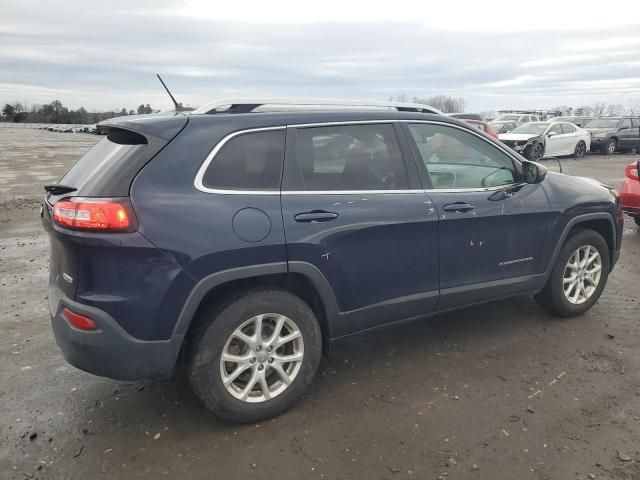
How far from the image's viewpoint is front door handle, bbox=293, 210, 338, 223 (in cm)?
312

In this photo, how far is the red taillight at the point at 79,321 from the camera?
277cm

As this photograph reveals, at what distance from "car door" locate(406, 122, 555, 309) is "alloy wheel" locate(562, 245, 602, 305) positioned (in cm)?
41

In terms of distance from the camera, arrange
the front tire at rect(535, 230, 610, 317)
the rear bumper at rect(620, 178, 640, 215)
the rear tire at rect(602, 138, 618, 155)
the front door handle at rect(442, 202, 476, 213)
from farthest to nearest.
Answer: the rear tire at rect(602, 138, 618, 155) < the rear bumper at rect(620, 178, 640, 215) < the front tire at rect(535, 230, 610, 317) < the front door handle at rect(442, 202, 476, 213)

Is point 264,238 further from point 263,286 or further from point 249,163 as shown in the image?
point 249,163

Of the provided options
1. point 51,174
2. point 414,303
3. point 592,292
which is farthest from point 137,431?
point 51,174

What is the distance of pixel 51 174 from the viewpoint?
15484 mm

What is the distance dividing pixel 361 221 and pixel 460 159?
129cm

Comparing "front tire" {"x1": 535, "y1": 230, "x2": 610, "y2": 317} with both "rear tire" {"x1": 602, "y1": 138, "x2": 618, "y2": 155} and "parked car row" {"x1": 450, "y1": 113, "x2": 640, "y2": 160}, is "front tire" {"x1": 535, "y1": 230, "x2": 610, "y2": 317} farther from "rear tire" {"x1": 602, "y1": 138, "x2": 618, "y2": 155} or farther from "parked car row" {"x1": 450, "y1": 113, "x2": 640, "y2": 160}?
"rear tire" {"x1": 602, "y1": 138, "x2": 618, "y2": 155}

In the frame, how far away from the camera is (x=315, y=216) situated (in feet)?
10.4

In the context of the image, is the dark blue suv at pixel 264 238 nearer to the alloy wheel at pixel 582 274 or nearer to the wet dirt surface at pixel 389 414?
the wet dirt surface at pixel 389 414

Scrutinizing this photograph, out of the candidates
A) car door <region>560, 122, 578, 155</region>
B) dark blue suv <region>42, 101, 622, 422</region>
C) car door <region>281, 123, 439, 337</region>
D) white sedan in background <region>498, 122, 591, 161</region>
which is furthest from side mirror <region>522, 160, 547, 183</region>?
car door <region>560, 122, 578, 155</region>

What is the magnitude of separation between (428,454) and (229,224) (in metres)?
1.61

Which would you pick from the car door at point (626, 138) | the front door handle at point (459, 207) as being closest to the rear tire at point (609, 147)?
the car door at point (626, 138)

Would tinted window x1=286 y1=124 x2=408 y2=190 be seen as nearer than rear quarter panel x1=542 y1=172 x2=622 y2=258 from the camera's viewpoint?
Yes
